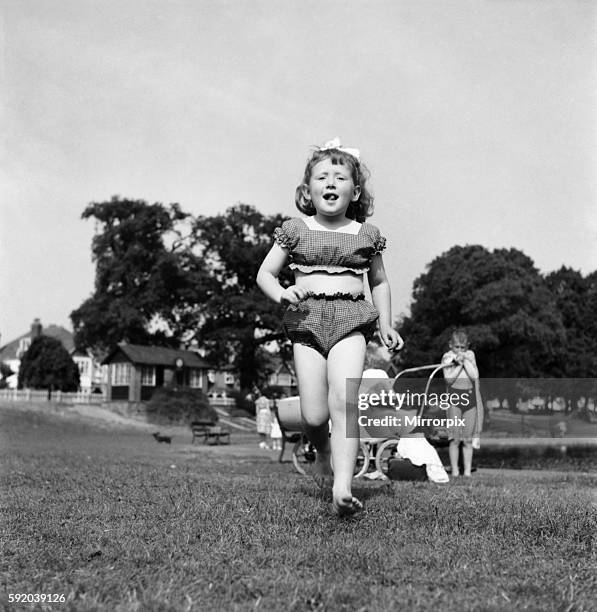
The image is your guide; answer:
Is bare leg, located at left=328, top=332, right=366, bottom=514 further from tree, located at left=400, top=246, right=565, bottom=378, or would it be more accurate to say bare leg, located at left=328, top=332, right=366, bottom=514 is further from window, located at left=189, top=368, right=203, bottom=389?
window, located at left=189, top=368, right=203, bottom=389

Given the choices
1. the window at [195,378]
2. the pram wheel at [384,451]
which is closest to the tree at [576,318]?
the window at [195,378]

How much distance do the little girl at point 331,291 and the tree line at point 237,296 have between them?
4091 centimetres

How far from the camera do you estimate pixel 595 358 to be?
50.6 meters

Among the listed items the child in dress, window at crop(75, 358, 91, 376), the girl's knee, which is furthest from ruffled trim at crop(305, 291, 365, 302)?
window at crop(75, 358, 91, 376)

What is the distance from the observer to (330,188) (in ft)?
16.1

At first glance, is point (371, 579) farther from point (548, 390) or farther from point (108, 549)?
point (548, 390)

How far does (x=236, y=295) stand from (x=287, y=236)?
49.0 meters

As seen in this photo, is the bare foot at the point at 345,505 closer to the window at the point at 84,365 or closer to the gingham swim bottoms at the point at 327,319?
the gingham swim bottoms at the point at 327,319

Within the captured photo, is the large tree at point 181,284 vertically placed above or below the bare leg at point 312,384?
above

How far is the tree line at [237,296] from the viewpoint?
Result: 153ft

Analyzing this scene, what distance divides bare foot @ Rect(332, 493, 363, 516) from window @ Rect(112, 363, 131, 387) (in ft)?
165

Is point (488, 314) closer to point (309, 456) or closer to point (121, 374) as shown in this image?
point (121, 374)

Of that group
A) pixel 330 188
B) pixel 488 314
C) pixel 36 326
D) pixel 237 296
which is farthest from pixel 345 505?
pixel 36 326

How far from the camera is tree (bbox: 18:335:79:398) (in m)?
63.2
